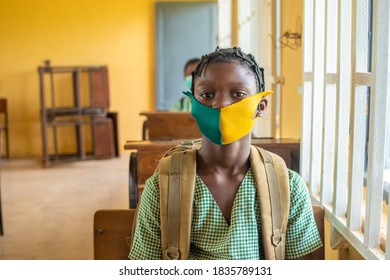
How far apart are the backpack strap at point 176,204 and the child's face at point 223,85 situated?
0.56 feet

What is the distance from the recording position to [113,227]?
5.90ft

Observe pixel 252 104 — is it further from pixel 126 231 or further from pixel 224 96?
pixel 126 231

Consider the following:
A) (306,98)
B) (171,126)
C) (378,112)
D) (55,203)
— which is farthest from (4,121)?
(378,112)

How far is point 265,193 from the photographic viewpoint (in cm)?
147

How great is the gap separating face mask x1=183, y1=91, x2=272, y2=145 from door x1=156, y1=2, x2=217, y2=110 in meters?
6.85

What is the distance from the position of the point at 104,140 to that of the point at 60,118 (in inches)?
25.9

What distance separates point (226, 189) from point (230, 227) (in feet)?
0.33

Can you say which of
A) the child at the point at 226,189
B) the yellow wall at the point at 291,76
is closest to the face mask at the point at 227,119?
the child at the point at 226,189

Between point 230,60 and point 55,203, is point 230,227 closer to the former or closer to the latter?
point 230,60

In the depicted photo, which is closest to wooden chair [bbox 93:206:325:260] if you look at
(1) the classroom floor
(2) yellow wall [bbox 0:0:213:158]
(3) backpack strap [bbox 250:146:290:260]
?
(3) backpack strap [bbox 250:146:290:260]

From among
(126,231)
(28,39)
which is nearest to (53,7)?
(28,39)

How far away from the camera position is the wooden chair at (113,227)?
5.89 feet

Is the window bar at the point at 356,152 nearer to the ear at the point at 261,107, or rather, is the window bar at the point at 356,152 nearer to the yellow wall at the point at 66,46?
the ear at the point at 261,107

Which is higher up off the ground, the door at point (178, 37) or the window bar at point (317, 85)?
the door at point (178, 37)
